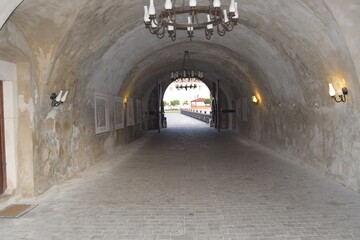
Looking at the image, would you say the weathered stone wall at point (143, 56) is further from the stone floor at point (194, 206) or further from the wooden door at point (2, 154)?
the stone floor at point (194, 206)

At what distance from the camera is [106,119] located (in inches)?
412

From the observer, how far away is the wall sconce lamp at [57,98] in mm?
6344

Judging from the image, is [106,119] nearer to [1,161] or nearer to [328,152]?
[1,161]

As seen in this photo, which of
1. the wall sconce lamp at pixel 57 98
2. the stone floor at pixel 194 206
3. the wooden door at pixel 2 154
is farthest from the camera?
the wall sconce lamp at pixel 57 98

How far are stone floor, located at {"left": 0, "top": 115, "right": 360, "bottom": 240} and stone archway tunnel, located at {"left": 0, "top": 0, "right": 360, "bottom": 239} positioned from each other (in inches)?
28.2

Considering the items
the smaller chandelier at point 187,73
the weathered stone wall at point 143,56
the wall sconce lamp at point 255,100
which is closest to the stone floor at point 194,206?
the weathered stone wall at point 143,56

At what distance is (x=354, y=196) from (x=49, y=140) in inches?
A: 249

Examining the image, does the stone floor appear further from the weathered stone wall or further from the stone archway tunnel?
the weathered stone wall

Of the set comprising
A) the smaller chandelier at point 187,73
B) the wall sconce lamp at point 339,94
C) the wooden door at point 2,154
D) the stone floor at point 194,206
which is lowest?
the stone floor at point 194,206

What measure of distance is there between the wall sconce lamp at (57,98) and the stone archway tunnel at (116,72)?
0.13 meters

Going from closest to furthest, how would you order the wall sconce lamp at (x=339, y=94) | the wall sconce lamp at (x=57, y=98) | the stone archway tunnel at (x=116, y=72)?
the stone archway tunnel at (x=116, y=72)
the wall sconce lamp at (x=339, y=94)
the wall sconce lamp at (x=57, y=98)

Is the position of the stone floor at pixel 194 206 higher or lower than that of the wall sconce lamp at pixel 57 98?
lower

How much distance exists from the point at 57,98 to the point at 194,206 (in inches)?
149

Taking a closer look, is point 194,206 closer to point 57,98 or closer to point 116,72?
point 57,98
